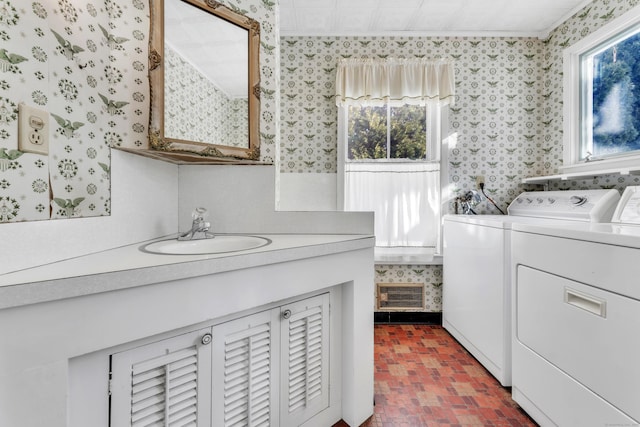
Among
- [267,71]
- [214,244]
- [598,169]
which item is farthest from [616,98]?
[214,244]

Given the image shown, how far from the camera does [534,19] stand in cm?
252

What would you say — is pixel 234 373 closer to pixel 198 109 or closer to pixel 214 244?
pixel 214 244

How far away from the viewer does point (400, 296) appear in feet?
9.11

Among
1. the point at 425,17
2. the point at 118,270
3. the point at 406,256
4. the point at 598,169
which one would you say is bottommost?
the point at 406,256

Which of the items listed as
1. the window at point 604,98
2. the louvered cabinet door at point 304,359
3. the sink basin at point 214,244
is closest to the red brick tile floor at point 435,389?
the louvered cabinet door at point 304,359

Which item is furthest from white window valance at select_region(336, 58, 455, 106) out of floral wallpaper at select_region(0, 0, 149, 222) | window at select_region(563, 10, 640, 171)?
floral wallpaper at select_region(0, 0, 149, 222)

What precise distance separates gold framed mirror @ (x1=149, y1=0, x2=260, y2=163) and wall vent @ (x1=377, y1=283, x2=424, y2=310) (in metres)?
1.81

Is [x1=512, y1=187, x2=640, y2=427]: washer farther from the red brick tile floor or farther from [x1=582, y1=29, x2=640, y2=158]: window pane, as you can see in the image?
[x1=582, y1=29, x2=640, y2=158]: window pane

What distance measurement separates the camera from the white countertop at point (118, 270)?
71cm

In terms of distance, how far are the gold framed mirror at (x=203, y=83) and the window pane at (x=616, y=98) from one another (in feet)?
8.02

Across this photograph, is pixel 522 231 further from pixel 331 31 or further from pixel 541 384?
pixel 331 31

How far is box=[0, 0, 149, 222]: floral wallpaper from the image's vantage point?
868mm

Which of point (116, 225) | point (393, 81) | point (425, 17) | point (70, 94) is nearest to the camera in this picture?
point (70, 94)

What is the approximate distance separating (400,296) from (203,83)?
2309 mm
